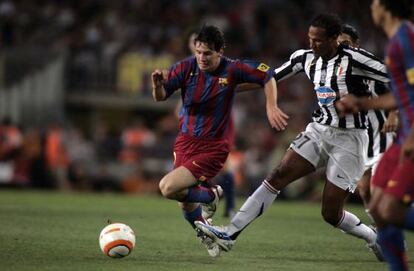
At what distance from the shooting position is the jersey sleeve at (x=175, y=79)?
28.8 feet

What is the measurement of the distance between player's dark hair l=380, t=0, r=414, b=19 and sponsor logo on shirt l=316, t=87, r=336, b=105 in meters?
2.31

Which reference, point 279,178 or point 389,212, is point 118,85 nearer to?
point 279,178

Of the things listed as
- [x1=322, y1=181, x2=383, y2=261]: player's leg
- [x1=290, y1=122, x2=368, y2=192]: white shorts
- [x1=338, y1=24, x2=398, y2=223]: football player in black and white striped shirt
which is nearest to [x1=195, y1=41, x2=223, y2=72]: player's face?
[x1=290, y1=122, x2=368, y2=192]: white shorts

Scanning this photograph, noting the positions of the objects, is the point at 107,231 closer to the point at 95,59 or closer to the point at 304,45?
the point at 304,45

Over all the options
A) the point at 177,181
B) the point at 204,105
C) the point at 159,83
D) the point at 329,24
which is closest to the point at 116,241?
the point at 177,181

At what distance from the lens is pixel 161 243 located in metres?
9.77

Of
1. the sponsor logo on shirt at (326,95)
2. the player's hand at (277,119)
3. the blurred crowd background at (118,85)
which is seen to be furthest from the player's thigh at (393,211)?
the blurred crowd background at (118,85)

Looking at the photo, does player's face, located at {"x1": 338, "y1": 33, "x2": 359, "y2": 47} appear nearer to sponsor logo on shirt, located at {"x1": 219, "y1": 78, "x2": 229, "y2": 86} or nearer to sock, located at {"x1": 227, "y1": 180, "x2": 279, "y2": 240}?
sponsor logo on shirt, located at {"x1": 219, "y1": 78, "x2": 229, "y2": 86}

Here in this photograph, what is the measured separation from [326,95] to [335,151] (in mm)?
526

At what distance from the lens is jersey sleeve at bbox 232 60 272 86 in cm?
880

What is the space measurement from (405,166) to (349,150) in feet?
8.28

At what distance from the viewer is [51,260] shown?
8102 mm

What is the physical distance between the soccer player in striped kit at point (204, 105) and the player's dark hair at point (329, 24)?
0.65 m

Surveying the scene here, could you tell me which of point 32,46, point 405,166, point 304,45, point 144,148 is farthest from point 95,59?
point 405,166
